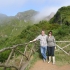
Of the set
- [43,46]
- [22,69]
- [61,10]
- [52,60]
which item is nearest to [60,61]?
[52,60]

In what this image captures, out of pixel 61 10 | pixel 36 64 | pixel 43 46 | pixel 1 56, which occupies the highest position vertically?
pixel 61 10

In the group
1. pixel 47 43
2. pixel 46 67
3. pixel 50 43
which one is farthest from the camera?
pixel 47 43

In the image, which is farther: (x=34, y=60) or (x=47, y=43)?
(x=34, y=60)

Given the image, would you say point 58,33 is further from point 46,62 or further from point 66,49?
point 46,62

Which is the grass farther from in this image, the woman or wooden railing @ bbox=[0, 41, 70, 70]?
the woman

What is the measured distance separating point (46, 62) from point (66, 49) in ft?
8.55

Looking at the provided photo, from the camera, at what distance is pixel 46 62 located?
12.9 meters

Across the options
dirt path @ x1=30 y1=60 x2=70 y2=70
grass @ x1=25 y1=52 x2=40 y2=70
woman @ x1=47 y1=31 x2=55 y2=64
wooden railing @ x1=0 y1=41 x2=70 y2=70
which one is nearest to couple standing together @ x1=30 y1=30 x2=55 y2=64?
woman @ x1=47 y1=31 x2=55 y2=64

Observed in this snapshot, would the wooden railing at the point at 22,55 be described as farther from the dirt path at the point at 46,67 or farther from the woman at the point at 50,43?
the woman at the point at 50,43

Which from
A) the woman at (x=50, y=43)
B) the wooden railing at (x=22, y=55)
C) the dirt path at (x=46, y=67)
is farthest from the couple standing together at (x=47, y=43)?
the wooden railing at (x=22, y=55)

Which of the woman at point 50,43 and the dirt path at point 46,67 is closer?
the dirt path at point 46,67

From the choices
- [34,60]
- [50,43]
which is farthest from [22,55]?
[34,60]

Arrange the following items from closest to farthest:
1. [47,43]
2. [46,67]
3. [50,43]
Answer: [46,67], [50,43], [47,43]

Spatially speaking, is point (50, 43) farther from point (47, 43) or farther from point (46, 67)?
point (46, 67)
